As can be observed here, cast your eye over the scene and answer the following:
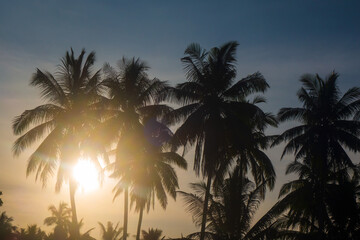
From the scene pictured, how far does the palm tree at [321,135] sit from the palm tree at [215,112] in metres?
4.45

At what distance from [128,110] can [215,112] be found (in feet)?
25.8

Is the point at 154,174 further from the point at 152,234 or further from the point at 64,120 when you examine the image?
the point at 152,234

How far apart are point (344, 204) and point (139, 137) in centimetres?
1446

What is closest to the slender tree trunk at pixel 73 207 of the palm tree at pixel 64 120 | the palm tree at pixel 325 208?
the palm tree at pixel 64 120

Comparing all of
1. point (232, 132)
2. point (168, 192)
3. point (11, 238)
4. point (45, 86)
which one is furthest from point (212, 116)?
point (11, 238)

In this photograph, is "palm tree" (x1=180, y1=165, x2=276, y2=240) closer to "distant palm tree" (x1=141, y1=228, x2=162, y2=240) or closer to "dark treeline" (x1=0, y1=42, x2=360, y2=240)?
"dark treeline" (x1=0, y1=42, x2=360, y2=240)

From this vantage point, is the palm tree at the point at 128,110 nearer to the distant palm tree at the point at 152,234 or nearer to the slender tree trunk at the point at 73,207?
the slender tree trunk at the point at 73,207

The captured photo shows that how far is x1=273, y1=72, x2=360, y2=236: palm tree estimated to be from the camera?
3262cm

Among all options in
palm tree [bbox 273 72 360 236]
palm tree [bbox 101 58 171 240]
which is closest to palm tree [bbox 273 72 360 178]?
palm tree [bbox 273 72 360 236]

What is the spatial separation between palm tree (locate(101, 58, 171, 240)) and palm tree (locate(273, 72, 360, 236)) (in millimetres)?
9355

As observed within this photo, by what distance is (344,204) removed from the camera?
107 feet

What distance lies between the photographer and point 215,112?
28.7m

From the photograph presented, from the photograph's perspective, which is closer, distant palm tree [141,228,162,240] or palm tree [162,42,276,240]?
palm tree [162,42,276,240]

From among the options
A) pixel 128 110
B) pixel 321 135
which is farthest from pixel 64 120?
pixel 321 135
